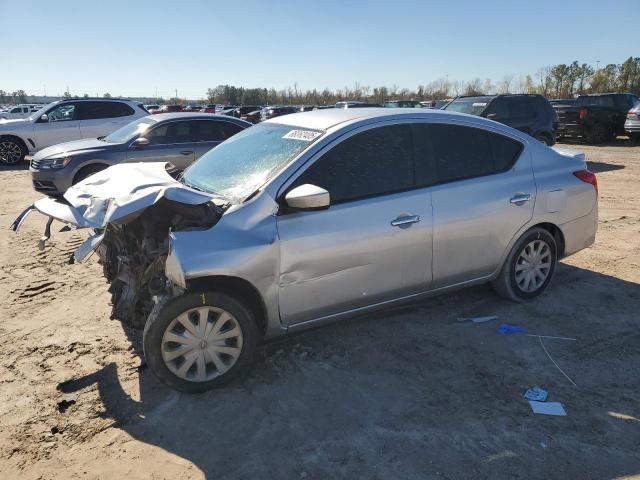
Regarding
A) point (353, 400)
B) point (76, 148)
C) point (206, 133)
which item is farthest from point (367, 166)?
point (76, 148)

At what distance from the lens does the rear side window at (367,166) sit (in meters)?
3.62

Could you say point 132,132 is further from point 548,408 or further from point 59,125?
point 548,408

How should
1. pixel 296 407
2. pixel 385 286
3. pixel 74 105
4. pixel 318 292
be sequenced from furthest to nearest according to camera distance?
pixel 74 105 → pixel 385 286 → pixel 318 292 → pixel 296 407

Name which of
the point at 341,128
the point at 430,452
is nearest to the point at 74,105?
the point at 341,128

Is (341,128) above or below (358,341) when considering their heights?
above

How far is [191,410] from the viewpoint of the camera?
3.23 meters

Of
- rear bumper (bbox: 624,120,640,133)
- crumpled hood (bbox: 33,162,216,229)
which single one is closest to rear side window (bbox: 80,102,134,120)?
crumpled hood (bbox: 33,162,216,229)

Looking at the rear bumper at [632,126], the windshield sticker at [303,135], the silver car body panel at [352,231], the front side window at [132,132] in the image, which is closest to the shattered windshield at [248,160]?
the windshield sticker at [303,135]

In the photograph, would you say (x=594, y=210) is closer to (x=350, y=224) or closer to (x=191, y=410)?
(x=350, y=224)

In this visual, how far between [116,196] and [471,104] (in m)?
11.5

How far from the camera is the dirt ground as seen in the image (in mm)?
2754

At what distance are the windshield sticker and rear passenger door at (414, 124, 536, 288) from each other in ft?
2.73

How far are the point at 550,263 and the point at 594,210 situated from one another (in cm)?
70

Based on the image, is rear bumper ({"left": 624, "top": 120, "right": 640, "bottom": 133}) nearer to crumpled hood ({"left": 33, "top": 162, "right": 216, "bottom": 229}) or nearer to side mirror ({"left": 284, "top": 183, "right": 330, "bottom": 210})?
side mirror ({"left": 284, "top": 183, "right": 330, "bottom": 210})
